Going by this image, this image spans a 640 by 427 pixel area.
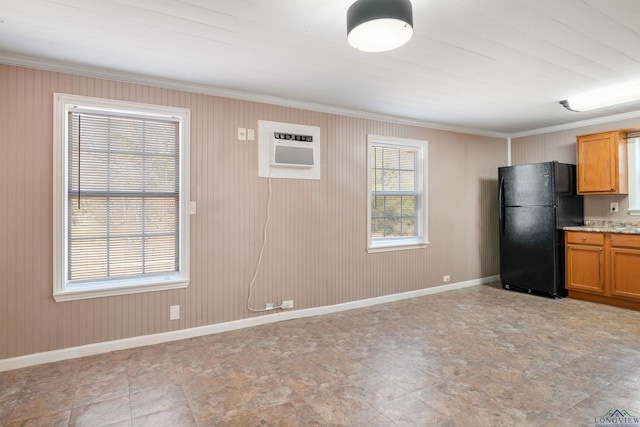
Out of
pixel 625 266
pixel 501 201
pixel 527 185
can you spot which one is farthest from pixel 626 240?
pixel 501 201

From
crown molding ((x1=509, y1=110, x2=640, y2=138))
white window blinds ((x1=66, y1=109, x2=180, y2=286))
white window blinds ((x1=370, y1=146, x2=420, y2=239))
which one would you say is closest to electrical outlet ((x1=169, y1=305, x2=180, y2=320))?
white window blinds ((x1=66, y1=109, x2=180, y2=286))

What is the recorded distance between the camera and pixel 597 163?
4.35 metres

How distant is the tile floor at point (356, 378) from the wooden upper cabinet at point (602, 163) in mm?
1626

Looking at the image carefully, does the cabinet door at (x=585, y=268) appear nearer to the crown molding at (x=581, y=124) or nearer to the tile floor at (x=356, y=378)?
the tile floor at (x=356, y=378)

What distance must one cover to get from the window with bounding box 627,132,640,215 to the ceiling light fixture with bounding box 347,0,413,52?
13.2ft

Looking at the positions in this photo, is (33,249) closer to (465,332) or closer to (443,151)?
(465,332)

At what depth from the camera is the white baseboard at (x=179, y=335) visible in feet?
8.72

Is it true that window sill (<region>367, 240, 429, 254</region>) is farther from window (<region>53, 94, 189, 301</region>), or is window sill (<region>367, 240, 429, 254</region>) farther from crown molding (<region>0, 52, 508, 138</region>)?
window (<region>53, 94, 189, 301</region>)

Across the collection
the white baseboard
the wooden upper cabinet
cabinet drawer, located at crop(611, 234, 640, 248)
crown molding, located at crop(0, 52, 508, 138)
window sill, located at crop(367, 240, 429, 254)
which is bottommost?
the white baseboard

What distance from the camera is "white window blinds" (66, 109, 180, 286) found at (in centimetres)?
290

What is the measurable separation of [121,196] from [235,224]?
1028 millimetres

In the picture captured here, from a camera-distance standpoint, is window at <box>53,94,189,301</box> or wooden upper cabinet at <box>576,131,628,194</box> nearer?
window at <box>53,94,189,301</box>

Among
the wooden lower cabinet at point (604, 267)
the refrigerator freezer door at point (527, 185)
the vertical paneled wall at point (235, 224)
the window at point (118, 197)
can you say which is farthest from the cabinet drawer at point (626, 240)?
the window at point (118, 197)

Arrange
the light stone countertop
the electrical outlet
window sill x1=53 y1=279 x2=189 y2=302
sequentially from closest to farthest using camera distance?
window sill x1=53 y1=279 x2=189 y2=302 < the electrical outlet < the light stone countertop
